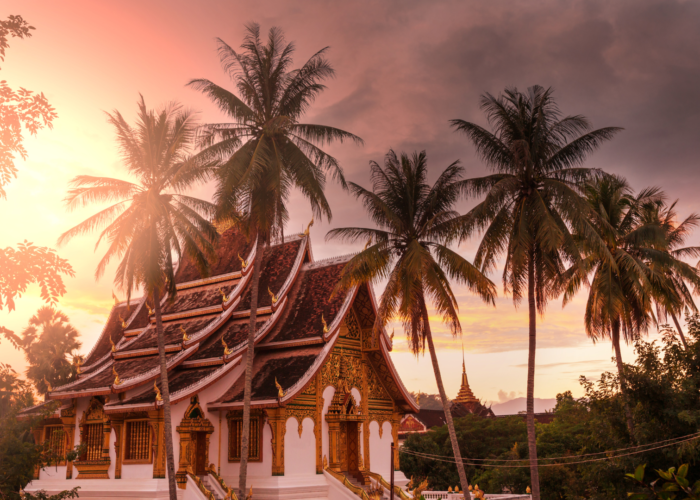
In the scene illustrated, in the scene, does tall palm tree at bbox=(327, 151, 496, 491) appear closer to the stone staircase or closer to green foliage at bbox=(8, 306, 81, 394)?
the stone staircase

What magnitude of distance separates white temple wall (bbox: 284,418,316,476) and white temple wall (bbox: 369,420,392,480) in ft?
9.34

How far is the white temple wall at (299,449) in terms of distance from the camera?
645 inches

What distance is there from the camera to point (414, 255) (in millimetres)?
15422

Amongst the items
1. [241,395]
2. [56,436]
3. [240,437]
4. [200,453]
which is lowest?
[200,453]

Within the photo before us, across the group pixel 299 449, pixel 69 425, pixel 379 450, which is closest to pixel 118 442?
pixel 69 425

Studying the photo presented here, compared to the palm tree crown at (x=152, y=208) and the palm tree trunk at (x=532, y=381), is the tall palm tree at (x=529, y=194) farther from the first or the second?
the palm tree crown at (x=152, y=208)

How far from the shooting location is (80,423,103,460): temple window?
56.2ft

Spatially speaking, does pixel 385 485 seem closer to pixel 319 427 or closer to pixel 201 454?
pixel 319 427

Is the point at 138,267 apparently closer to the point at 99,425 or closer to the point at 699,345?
the point at 99,425

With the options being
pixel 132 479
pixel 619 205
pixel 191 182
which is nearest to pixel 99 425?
pixel 132 479

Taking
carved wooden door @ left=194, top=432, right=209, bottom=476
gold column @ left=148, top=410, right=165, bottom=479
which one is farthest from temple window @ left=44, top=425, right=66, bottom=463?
carved wooden door @ left=194, top=432, right=209, bottom=476

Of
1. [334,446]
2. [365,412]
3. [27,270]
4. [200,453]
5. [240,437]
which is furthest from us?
[365,412]

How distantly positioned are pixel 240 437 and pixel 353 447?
3.66 meters

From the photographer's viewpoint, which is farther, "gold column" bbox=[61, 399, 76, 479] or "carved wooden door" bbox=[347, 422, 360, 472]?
"carved wooden door" bbox=[347, 422, 360, 472]
